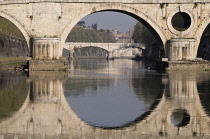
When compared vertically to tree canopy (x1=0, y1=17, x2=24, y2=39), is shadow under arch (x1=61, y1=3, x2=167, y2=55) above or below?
below

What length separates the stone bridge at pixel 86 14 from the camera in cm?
4597

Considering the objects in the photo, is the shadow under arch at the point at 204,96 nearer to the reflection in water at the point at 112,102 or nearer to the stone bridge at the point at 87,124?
the stone bridge at the point at 87,124

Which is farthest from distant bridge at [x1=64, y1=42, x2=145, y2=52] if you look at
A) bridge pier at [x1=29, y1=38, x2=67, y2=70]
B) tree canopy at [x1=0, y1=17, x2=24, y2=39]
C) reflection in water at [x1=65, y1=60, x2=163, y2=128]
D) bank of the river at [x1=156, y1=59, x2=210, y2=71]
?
reflection in water at [x1=65, y1=60, x2=163, y2=128]

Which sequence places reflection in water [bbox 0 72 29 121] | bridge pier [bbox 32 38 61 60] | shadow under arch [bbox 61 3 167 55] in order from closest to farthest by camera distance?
reflection in water [bbox 0 72 29 121]
bridge pier [bbox 32 38 61 60]
shadow under arch [bbox 61 3 167 55]

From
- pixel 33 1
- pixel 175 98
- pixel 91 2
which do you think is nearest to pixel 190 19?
pixel 91 2

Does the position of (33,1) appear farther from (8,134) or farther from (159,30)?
(8,134)

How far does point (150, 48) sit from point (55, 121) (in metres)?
102

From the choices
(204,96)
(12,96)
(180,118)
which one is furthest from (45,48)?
(180,118)

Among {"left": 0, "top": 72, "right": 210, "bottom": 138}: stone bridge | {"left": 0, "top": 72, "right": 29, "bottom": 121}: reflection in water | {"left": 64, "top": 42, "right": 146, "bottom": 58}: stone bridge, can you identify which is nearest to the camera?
{"left": 0, "top": 72, "right": 210, "bottom": 138}: stone bridge

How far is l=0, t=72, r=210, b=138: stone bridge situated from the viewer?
577 inches

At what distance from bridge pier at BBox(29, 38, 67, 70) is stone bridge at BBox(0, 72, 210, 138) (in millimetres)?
21204

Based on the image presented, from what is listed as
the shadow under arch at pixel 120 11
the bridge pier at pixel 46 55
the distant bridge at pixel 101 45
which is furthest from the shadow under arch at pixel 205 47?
the distant bridge at pixel 101 45

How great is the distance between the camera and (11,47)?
7738 cm

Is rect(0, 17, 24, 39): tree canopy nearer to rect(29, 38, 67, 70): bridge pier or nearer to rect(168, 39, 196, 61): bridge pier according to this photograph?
rect(29, 38, 67, 70): bridge pier
